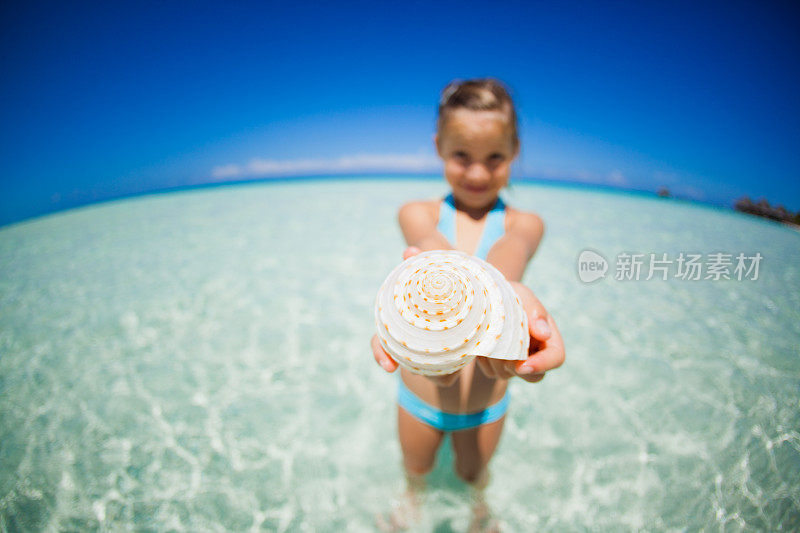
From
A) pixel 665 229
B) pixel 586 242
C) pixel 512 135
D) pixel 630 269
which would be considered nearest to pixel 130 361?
pixel 512 135

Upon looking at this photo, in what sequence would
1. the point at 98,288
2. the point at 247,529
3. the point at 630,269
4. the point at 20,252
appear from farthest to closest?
1. the point at 20,252
2. the point at 98,288
3. the point at 630,269
4. the point at 247,529

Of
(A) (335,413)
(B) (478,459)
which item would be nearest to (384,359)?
(B) (478,459)

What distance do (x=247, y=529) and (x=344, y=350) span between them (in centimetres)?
201

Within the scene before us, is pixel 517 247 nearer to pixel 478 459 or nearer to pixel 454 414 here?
pixel 454 414

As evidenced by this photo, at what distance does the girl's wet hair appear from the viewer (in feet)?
5.32

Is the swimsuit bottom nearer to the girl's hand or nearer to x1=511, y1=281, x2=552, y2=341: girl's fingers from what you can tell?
the girl's hand

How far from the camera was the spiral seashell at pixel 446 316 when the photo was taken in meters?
0.81

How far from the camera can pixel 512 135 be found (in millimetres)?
1701

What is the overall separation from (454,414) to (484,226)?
1158mm

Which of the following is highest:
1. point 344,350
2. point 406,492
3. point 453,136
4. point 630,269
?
point 453,136

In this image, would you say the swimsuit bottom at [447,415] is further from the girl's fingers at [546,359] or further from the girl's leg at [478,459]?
the girl's fingers at [546,359]

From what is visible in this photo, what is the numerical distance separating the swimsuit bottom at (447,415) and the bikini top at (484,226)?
3.09 ft

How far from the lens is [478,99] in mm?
1620

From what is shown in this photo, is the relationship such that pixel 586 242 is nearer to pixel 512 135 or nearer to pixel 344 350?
pixel 344 350
